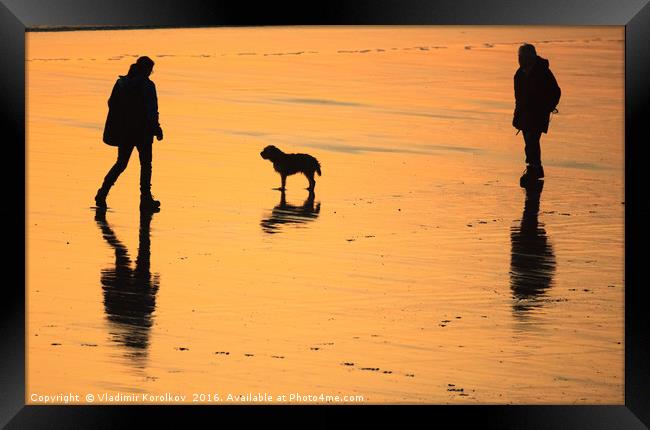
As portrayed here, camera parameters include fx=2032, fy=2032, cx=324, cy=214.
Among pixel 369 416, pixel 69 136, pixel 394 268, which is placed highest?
pixel 69 136

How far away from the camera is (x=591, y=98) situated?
11219 millimetres

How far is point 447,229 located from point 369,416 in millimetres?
1480

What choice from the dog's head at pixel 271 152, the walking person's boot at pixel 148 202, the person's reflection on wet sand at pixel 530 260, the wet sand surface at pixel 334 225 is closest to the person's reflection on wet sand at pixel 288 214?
the wet sand surface at pixel 334 225

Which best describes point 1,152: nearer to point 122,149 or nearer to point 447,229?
point 122,149

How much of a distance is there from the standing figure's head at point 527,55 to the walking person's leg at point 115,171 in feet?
7.32

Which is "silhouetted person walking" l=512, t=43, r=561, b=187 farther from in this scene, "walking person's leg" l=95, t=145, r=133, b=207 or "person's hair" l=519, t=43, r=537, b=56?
"walking person's leg" l=95, t=145, r=133, b=207

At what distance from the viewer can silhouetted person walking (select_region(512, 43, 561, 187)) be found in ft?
36.8

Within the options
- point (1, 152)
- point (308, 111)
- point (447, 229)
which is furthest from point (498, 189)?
point (1, 152)

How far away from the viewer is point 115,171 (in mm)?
11500

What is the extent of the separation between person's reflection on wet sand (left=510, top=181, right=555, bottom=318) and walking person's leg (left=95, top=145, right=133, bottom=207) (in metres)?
2.20

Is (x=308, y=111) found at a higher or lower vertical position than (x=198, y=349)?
higher

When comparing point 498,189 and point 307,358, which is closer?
point 307,358

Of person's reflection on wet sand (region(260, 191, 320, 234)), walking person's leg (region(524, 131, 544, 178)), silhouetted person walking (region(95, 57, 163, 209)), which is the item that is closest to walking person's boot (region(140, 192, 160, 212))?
silhouetted person walking (region(95, 57, 163, 209))

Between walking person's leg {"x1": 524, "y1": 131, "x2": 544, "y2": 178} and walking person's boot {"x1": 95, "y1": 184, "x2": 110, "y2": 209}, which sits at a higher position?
walking person's leg {"x1": 524, "y1": 131, "x2": 544, "y2": 178}
